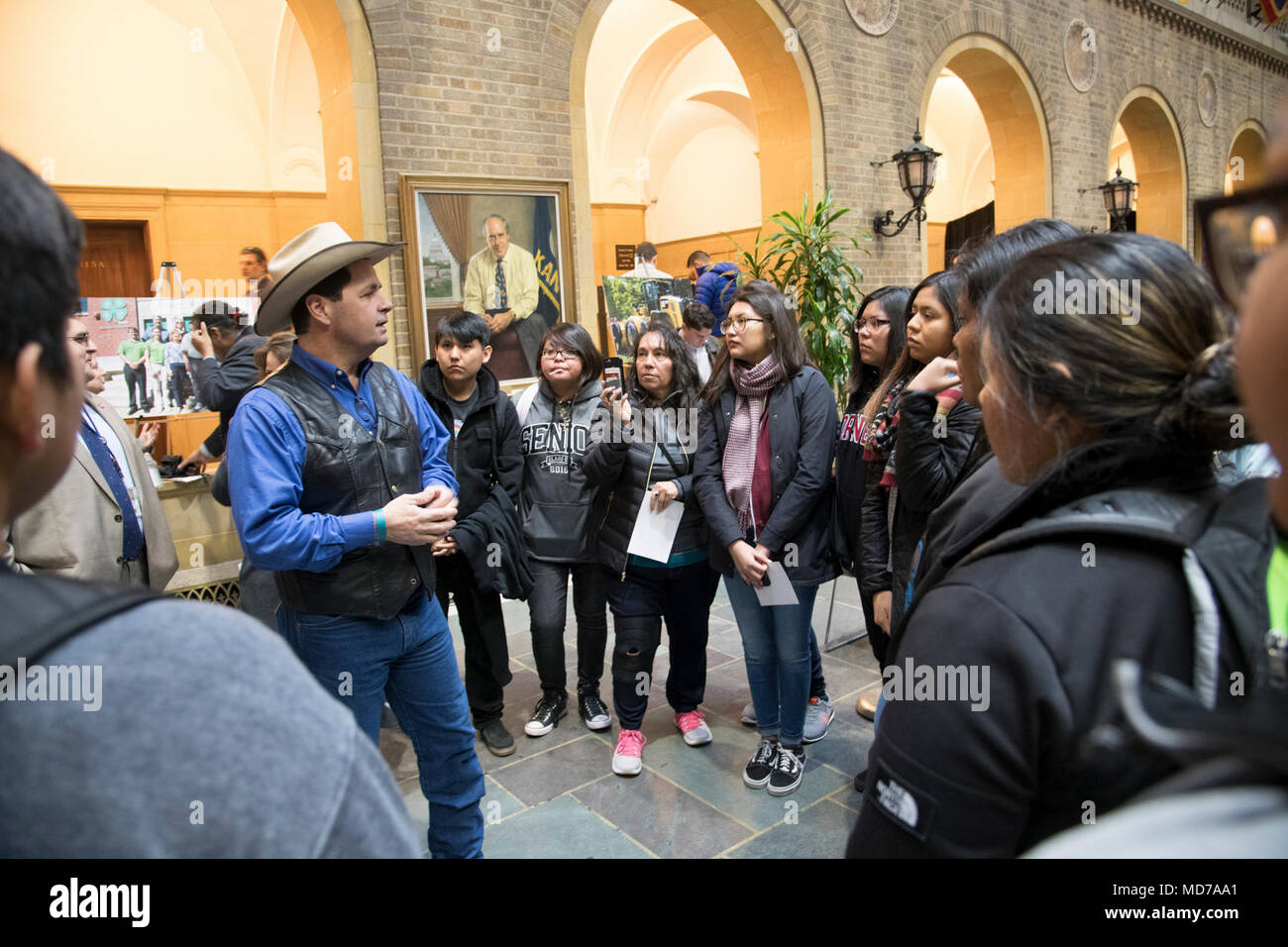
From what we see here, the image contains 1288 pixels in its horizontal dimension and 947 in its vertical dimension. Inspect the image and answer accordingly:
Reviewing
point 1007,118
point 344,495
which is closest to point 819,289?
point 344,495

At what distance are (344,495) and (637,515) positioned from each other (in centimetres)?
145

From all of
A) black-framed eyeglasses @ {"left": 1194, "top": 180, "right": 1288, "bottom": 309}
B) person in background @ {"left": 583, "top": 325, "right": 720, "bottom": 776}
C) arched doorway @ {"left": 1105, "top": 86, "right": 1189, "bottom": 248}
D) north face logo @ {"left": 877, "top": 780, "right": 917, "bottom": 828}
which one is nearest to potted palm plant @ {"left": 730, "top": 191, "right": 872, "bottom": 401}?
person in background @ {"left": 583, "top": 325, "right": 720, "bottom": 776}

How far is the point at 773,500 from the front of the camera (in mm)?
3324

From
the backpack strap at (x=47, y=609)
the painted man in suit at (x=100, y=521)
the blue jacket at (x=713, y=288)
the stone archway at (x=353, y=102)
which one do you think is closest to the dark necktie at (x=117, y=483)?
the painted man in suit at (x=100, y=521)

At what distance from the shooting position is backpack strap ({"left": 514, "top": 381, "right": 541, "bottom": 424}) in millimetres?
4062

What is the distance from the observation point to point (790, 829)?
306 centimetres

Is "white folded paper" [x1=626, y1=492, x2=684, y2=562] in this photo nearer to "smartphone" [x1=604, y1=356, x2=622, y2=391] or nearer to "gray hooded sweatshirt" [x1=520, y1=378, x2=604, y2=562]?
"gray hooded sweatshirt" [x1=520, y1=378, x2=604, y2=562]

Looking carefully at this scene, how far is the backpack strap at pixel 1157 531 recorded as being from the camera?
909 mm

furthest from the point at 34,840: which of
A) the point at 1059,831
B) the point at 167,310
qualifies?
the point at 167,310

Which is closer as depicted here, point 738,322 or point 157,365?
point 738,322

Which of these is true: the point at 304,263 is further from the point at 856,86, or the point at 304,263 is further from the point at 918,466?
the point at 856,86

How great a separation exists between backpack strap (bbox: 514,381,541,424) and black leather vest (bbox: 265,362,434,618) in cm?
152

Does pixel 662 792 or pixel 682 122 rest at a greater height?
pixel 682 122

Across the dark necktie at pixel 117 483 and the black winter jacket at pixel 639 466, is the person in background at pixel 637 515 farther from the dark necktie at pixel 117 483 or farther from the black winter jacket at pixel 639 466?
the dark necktie at pixel 117 483
